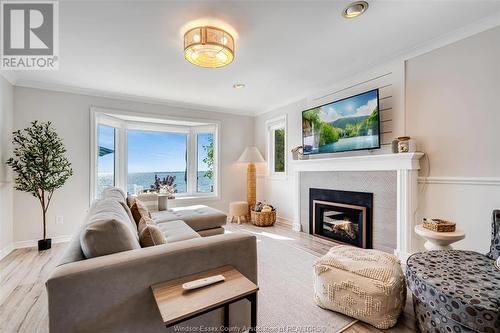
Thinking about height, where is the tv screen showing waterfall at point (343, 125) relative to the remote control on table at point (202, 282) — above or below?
above

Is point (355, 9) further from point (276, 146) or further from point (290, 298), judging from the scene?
point (276, 146)

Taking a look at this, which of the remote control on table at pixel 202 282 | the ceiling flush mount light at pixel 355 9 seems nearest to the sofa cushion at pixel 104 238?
the remote control on table at pixel 202 282

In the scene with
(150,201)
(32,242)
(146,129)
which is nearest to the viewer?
(32,242)

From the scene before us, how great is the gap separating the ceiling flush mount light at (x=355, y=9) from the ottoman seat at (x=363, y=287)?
2.02 meters

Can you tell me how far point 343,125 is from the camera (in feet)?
10.3

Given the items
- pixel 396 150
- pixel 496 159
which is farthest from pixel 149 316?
pixel 496 159

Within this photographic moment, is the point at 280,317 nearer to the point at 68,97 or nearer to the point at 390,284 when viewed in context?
the point at 390,284

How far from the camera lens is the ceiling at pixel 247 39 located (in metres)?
1.85

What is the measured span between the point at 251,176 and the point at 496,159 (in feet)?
12.2

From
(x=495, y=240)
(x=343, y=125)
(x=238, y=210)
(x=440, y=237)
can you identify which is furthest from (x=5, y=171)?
(x=495, y=240)

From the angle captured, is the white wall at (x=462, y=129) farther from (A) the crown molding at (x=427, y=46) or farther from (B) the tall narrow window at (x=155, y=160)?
(B) the tall narrow window at (x=155, y=160)

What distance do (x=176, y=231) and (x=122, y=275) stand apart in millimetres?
1241

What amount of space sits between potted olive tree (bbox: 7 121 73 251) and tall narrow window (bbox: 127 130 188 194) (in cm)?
124

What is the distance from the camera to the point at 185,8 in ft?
6.01
